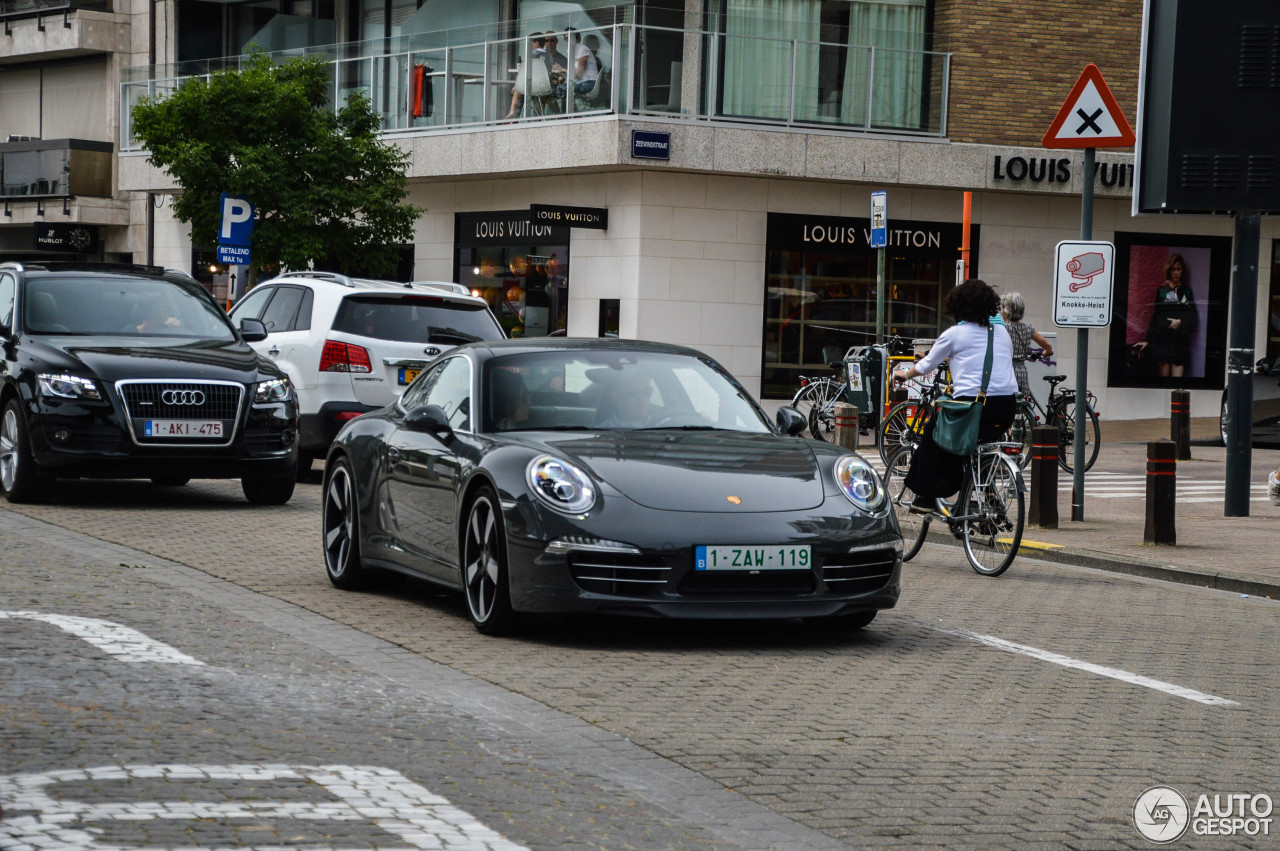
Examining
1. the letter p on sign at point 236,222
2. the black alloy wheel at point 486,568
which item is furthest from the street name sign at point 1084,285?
the letter p on sign at point 236,222

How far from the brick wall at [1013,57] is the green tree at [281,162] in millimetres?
8708

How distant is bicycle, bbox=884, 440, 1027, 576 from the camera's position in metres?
11.2

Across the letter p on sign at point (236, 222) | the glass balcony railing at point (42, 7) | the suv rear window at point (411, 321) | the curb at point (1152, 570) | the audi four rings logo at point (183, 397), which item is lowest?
the curb at point (1152, 570)

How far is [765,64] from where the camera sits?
2717 cm

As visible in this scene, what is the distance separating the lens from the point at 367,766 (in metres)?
5.43

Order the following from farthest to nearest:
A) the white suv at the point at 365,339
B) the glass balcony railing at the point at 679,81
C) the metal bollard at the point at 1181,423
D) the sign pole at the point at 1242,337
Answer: the glass balcony railing at the point at 679,81 < the metal bollard at the point at 1181,423 < the white suv at the point at 365,339 < the sign pole at the point at 1242,337

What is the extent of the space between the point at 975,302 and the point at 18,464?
22.9 feet

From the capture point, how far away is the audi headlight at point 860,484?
322 inches

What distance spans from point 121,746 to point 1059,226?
25634 millimetres

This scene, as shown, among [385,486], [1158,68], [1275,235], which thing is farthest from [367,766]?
[1275,235]

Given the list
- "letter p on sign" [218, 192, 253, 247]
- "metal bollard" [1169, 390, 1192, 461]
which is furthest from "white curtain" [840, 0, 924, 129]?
"letter p on sign" [218, 192, 253, 247]

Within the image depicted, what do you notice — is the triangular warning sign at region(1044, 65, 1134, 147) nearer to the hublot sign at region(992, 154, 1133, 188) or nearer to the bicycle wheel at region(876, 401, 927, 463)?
the bicycle wheel at region(876, 401, 927, 463)

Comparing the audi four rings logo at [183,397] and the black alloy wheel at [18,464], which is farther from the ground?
the audi four rings logo at [183,397]

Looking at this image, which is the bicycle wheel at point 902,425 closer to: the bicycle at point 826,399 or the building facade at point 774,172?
the bicycle at point 826,399
